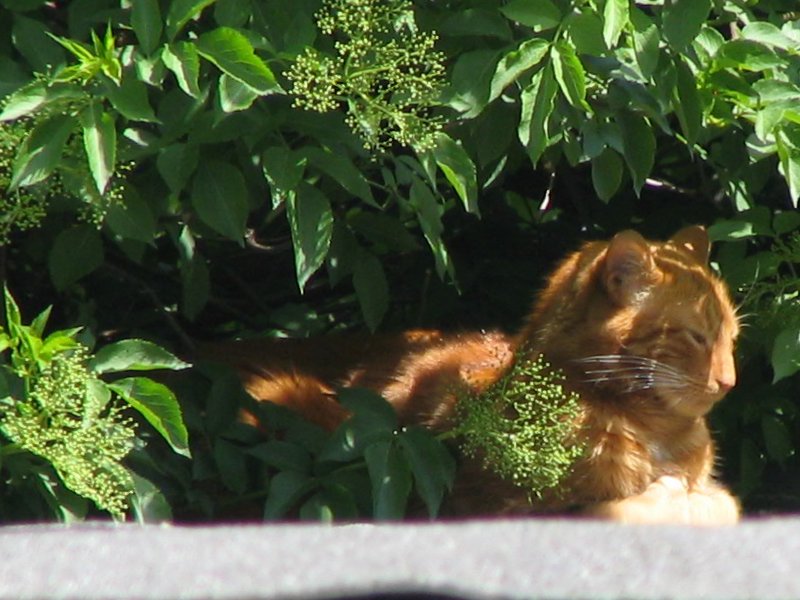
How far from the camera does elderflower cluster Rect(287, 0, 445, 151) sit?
3006 mm

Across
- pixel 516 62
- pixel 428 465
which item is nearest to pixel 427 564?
pixel 516 62

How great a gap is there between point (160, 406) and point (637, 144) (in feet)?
4.15

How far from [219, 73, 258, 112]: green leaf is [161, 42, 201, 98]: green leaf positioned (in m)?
0.05

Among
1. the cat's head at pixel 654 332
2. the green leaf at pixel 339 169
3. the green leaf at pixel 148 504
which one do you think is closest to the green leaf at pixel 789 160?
the cat's head at pixel 654 332

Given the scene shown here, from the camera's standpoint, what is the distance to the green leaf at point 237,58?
2859mm

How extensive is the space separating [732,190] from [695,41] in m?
0.61

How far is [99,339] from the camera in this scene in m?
4.37

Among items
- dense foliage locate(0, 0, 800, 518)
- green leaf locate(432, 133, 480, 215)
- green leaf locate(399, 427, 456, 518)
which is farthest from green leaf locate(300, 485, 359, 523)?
green leaf locate(432, 133, 480, 215)

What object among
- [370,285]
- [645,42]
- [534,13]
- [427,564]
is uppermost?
[427,564]

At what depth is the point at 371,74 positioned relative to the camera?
3045 mm

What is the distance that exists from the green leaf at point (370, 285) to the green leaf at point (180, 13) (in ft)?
3.55

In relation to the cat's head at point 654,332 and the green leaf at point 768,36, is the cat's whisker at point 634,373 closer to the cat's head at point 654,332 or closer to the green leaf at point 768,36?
the cat's head at point 654,332

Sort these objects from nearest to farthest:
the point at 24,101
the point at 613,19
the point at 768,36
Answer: the point at 24,101, the point at 613,19, the point at 768,36

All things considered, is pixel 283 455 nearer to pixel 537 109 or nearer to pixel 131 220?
pixel 131 220
